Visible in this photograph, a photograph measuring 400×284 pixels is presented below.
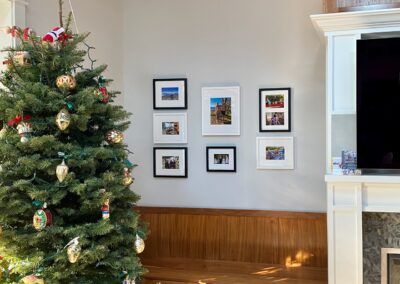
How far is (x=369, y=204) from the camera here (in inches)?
120

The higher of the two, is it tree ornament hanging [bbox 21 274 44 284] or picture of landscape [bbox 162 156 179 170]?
picture of landscape [bbox 162 156 179 170]

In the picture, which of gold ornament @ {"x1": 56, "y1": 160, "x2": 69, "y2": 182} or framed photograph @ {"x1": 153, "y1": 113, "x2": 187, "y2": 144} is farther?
framed photograph @ {"x1": 153, "y1": 113, "x2": 187, "y2": 144}

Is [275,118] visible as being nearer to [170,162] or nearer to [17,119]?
[170,162]

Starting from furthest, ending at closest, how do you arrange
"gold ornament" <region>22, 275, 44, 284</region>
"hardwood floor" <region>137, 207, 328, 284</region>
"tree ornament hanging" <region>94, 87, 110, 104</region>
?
"hardwood floor" <region>137, 207, 328, 284</region>
"tree ornament hanging" <region>94, 87, 110, 104</region>
"gold ornament" <region>22, 275, 44, 284</region>

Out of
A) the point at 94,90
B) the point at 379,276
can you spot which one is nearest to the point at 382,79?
the point at 379,276

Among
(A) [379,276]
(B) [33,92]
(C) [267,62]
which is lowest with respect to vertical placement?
(A) [379,276]

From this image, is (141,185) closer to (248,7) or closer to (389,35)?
(248,7)

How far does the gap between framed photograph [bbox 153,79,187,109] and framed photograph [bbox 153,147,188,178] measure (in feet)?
1.32

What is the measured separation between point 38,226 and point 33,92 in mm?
624

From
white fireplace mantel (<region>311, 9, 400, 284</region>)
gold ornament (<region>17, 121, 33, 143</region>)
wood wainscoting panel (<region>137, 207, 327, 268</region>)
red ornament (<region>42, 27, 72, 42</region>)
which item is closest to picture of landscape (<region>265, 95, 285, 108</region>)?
white fireplace mantel (<region>311, 9, 400, 284</region>)

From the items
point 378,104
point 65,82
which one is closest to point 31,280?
point 65,82

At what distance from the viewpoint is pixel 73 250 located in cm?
205

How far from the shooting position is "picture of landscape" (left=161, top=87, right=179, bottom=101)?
419 centimetres

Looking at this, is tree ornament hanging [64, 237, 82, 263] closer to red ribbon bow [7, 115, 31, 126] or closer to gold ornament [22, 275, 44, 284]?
gold ornament [22, 275, 44, 284]
